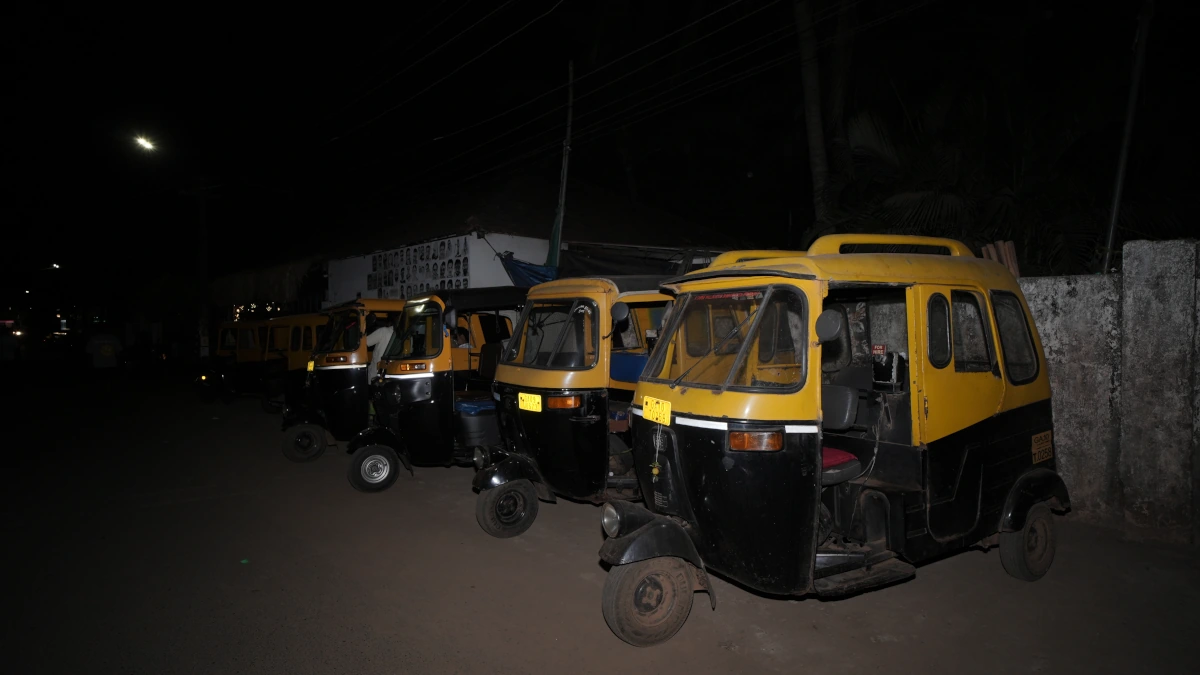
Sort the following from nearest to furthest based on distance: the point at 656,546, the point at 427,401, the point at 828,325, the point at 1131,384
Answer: the point at 828,325
the point at 656,546
the point at 1131,384
the point at 427,401

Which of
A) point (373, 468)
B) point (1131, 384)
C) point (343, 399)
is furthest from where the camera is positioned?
point (343, 399)

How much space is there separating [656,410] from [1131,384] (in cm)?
464

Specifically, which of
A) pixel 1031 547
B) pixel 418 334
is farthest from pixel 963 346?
pixel 418 334

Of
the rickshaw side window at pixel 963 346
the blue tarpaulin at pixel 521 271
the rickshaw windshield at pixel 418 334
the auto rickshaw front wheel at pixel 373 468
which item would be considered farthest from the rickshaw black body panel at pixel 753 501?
the blue tarpaulin at pixel 521 271

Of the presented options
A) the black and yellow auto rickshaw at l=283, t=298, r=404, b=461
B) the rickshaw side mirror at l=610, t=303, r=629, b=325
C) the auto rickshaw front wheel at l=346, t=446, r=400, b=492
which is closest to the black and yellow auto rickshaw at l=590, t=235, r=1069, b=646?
the rickshaw side mirror at l=610, t=303, r=629, b=325

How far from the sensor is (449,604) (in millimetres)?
5039

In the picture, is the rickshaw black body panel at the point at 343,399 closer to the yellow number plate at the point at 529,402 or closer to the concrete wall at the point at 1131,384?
the yellow number plate at the point at 529,402

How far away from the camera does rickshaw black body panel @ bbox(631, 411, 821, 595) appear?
4.04 meters

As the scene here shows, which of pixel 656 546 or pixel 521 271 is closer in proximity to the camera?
pixel 656 546

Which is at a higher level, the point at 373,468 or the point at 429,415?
the point at 429,415

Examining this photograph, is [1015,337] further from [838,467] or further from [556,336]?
[556,336]

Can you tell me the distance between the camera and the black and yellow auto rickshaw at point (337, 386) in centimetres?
955

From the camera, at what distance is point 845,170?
10734 millimetres

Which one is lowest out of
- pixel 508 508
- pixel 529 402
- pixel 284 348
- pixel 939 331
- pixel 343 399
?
pixel 508 508
